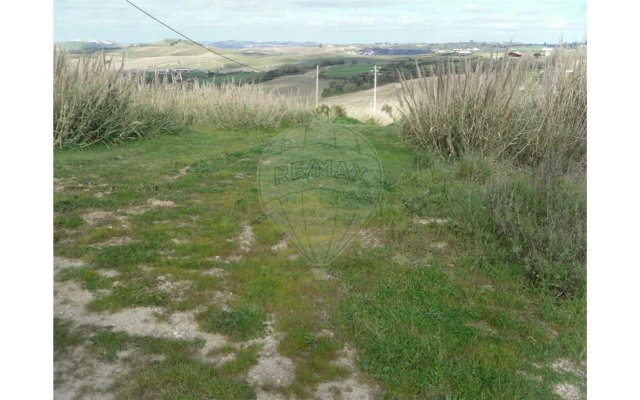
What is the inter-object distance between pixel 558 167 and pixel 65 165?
125 inches

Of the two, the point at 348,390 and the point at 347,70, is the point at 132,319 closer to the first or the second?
the point at 348,390

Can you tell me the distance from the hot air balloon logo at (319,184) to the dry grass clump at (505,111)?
6.36 feet

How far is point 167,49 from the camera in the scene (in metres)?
2.71

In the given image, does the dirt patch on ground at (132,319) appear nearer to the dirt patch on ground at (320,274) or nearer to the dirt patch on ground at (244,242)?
the dirt patch on ground at (244,242)

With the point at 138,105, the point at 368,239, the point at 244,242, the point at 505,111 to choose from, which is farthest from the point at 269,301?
the point at 505,111

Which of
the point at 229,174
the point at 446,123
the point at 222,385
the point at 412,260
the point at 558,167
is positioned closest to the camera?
the point at 222,385

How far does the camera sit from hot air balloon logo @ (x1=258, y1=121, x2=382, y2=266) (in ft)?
7.29

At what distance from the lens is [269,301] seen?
2.39m

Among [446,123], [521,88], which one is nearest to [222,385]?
[446,123]

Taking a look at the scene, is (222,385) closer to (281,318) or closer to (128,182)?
(281,318)

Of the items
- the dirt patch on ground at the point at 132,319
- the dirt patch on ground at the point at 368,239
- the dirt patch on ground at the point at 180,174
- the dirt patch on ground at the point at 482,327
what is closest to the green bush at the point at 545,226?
the dirt patch on ground at the point at 482,327

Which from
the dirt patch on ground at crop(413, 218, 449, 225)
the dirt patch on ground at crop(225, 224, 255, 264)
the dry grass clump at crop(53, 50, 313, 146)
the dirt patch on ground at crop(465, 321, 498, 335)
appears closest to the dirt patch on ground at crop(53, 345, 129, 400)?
the dirt patch on ground at crop(225, 224, 255, 264)

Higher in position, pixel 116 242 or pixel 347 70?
pixel 347 70

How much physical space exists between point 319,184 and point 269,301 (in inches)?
23.1
